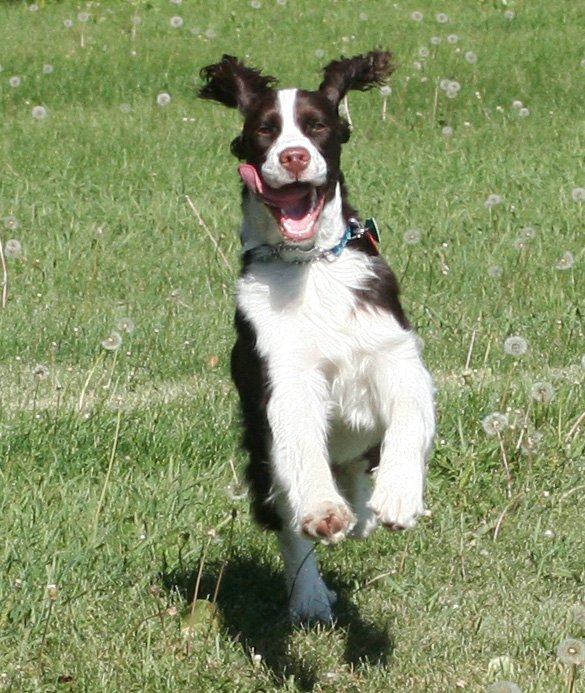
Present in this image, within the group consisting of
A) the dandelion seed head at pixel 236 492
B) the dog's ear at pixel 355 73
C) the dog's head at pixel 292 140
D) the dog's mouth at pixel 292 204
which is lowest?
the dandelion seed head at pixel 236 492

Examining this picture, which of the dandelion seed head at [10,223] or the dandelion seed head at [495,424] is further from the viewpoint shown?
the dandelion seed head at [10,223]

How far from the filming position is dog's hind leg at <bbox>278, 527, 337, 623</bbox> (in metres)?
4.73

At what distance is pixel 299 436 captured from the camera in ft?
13.8

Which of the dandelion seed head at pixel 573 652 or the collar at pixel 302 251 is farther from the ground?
the collar at pixel 302 251

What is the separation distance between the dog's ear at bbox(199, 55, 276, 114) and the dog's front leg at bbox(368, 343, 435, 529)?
3.23ft

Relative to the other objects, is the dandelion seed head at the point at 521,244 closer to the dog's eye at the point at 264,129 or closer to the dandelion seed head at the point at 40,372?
the dandelion seed head at the point at 40,372

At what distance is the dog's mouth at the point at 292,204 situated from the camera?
4.41 m

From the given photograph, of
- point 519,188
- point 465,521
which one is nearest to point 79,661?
point 465,521

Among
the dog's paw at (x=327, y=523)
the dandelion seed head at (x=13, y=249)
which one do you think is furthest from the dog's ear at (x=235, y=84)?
the dandelion seed head at (x=13, y=249)

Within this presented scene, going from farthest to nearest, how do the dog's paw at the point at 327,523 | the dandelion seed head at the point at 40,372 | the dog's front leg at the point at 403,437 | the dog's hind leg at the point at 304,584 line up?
the dandelion seed head at the point at 40,372, the dog's hind leg at the point at 304,584, the dog's front leg at the point at 403,437, the dog's paw at the point at 327,523

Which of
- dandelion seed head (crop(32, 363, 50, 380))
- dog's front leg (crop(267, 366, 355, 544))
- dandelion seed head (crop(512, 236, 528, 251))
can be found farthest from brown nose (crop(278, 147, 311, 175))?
dandelion seed head (crop(512, 236, 528, 251))

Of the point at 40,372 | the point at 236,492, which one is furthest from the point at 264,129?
the point at 40,372

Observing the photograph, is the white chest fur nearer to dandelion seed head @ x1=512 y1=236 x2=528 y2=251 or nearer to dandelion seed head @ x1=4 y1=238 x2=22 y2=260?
dandelion seed head @ x1=512 y1=236 x2=528 y2=251

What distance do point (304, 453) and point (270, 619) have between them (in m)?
0.88
